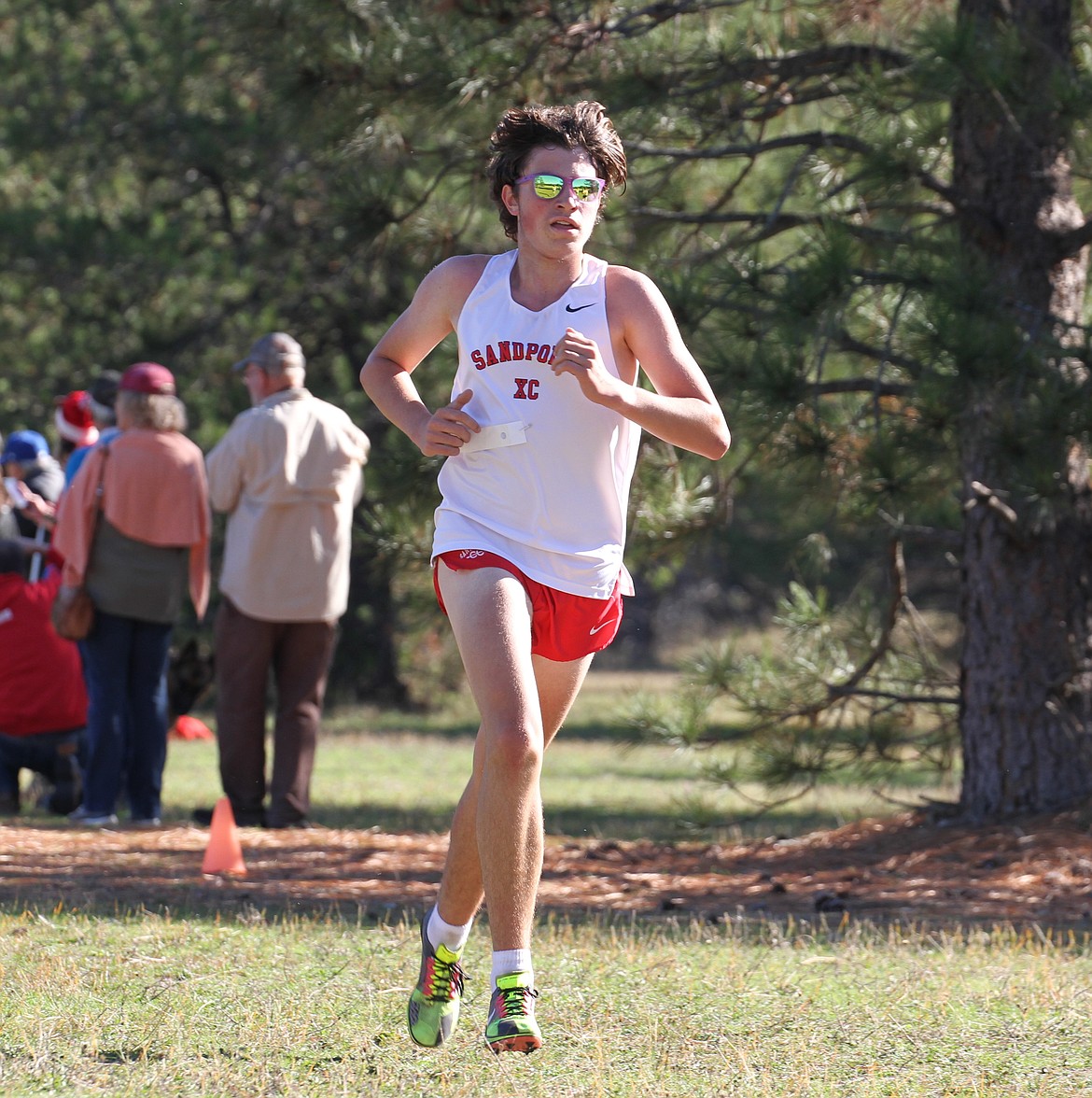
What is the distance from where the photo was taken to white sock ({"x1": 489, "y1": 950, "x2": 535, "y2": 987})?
344 centimetres

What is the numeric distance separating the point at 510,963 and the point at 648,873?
4015mm

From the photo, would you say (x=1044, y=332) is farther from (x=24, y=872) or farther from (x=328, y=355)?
(x=328, y=355)

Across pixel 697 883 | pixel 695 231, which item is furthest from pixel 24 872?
pixel 695 231

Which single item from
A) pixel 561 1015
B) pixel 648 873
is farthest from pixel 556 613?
pixel 648 873

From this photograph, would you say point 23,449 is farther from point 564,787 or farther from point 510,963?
point 510,963

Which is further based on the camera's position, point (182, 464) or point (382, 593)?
point (382, 593)

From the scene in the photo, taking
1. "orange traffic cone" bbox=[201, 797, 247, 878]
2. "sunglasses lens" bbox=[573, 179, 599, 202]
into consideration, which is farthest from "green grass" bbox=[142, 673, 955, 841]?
"sunglasses lens" bbox=[573, 179, 599, 202]

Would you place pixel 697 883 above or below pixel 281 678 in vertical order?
below

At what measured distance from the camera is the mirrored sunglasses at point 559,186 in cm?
375

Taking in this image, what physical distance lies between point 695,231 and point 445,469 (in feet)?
16.1

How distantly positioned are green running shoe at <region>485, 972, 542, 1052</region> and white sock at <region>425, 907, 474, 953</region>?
330 millimetres

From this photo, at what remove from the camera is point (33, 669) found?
339 inches

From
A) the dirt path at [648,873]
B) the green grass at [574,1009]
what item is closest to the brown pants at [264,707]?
the dirt path at [648,873]

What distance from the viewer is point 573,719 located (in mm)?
19562
